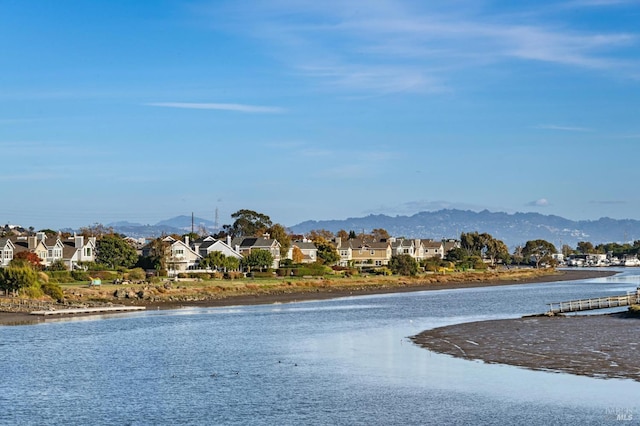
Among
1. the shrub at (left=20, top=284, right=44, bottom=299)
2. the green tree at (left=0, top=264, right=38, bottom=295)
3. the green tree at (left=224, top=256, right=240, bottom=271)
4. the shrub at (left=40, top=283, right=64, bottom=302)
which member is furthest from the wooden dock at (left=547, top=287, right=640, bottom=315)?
the green tree at (left=224, top=256, right=240, bottom=271)

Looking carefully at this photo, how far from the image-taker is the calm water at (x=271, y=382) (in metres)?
33.5

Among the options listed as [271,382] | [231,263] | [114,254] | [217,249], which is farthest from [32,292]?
[217,249]

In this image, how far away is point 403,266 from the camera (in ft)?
498

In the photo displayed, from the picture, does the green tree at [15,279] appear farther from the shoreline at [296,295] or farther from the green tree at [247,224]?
the green tree at [247,224]

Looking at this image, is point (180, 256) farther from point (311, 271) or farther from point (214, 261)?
point (311, 271)

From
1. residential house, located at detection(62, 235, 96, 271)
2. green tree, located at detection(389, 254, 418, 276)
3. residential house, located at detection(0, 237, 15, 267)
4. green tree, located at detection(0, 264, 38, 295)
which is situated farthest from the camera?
green tree, located at detection(389, 254, 418, 276)

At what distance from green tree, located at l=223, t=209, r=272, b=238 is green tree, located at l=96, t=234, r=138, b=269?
2374 inches

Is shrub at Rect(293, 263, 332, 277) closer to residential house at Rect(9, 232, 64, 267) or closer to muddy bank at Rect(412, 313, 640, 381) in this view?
residential house at Rect(9, 232, 64, 267)

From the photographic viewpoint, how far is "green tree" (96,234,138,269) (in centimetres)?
12875

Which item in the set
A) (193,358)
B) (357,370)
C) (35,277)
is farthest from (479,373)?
(35,277)

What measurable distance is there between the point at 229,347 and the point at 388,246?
13579cm

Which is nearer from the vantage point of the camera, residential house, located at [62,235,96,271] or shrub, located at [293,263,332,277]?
shrub, located at [293,263,332,277]

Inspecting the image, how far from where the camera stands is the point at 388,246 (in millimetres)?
188250

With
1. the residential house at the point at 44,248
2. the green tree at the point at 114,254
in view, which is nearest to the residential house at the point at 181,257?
the green tree at the point at 114,254
